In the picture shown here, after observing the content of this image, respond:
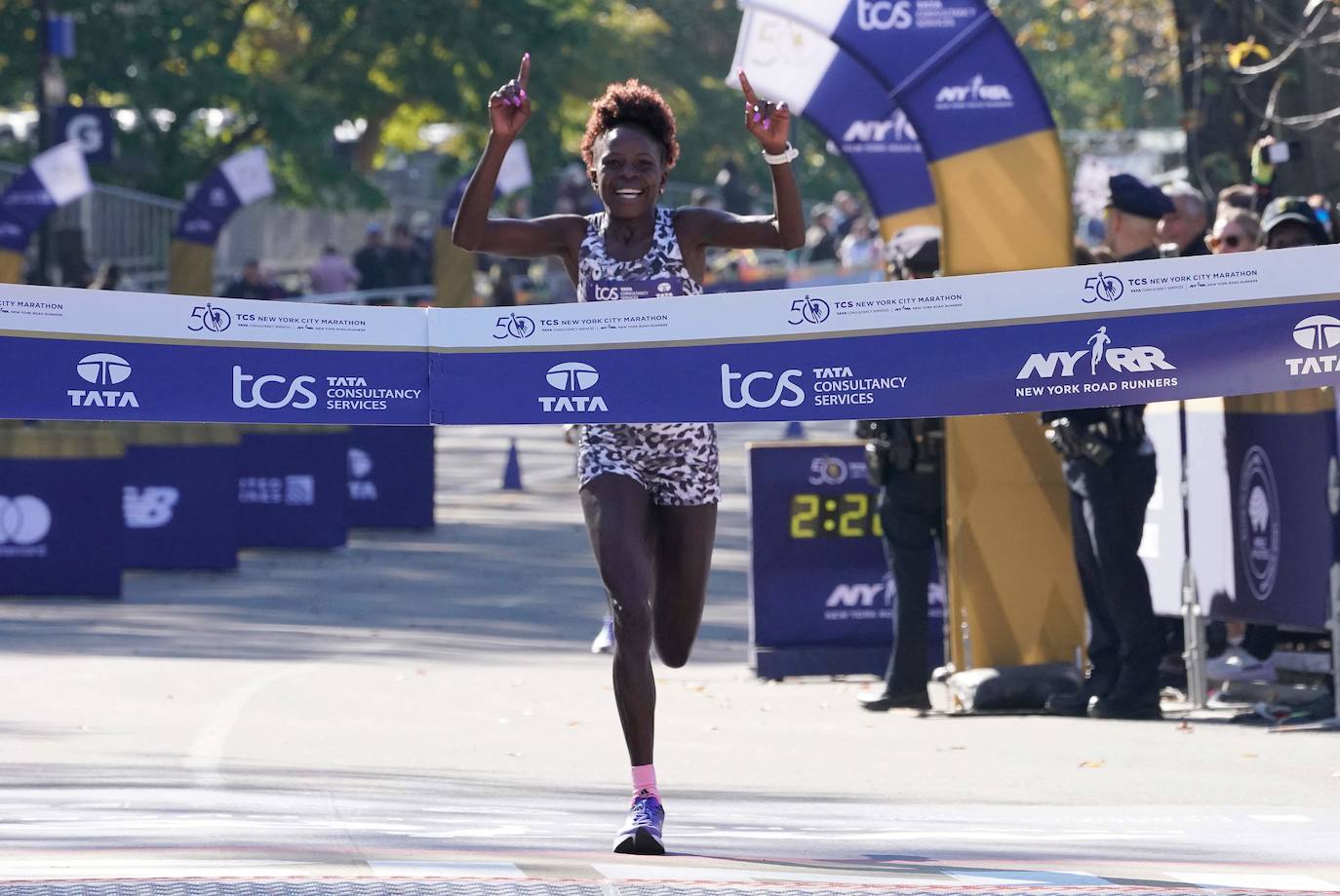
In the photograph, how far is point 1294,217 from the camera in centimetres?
974

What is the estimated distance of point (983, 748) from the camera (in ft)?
31.3

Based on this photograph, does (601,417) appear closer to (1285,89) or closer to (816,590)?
(816,590)

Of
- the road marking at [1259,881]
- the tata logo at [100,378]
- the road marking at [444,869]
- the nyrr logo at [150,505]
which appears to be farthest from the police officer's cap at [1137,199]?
the nyrr logo at [150,505]

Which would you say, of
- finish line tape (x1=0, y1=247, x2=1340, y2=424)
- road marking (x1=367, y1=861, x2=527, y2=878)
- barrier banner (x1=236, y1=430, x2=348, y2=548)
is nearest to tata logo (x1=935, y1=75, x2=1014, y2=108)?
finish line tape (x1=0, y1=247, x2=1340, y2=424)

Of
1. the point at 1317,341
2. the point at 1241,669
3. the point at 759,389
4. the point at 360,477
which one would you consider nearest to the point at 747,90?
the point at 759,389

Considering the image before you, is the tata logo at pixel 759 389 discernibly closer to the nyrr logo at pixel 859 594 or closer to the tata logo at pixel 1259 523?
the tata logo at pixel 1259 523

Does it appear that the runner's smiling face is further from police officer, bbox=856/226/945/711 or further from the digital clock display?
the digital clock display

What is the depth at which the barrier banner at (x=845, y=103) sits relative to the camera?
1455cm

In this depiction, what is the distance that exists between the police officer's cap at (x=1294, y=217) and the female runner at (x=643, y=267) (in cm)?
326

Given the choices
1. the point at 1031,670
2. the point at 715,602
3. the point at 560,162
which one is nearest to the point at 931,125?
the point at 1031,670

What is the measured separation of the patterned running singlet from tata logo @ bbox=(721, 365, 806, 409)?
8.0 inches

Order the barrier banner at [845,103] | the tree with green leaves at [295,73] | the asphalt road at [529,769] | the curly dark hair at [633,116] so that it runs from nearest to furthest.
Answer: the asphalt road at [529,769] < the curly dark hair at [633,116] < the barrier banner at [845,103] < the tree with green leaves at [295,73]

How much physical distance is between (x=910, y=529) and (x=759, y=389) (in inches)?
140

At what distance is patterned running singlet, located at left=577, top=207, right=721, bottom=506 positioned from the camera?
23.0 ft
